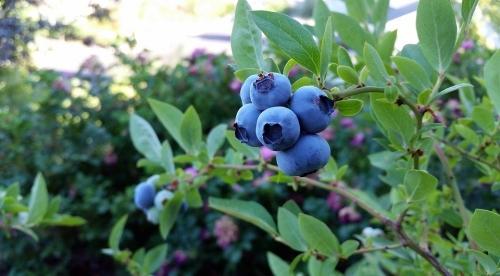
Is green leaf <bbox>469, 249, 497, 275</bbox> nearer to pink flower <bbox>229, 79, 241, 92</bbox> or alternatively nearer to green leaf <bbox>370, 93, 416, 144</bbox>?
green leaf <bbox>370, 93, 416, 144</bbox>

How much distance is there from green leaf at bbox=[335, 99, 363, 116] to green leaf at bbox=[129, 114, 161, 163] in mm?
495

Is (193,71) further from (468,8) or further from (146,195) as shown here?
(468,8)

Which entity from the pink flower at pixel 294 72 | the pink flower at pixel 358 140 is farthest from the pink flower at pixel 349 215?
the pink flower at pixel 294 72

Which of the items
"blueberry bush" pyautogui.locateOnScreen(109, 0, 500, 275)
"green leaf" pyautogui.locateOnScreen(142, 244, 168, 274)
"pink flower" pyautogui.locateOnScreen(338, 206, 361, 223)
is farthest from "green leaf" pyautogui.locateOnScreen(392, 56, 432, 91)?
"pink flower" pyautogui.locateOnScreen(338, 206, 361, 223)

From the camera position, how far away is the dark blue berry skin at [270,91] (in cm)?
48

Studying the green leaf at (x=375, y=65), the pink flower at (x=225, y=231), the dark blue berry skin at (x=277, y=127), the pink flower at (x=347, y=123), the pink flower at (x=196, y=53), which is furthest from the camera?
the pink flower at (x=196, y=53)

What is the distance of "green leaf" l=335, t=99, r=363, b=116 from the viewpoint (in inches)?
21.3

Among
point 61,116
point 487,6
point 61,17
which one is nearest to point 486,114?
point 487,6

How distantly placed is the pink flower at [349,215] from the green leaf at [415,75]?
1634 millimetres

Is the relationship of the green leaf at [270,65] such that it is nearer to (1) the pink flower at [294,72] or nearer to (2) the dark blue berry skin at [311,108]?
(2) the dark blue berry skin at [311,108]

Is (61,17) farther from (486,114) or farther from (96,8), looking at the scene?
(486,114)

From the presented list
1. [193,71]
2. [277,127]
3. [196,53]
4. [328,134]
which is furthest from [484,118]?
[196,53]

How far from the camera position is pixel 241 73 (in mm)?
569

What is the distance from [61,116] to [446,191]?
84.4 inches
